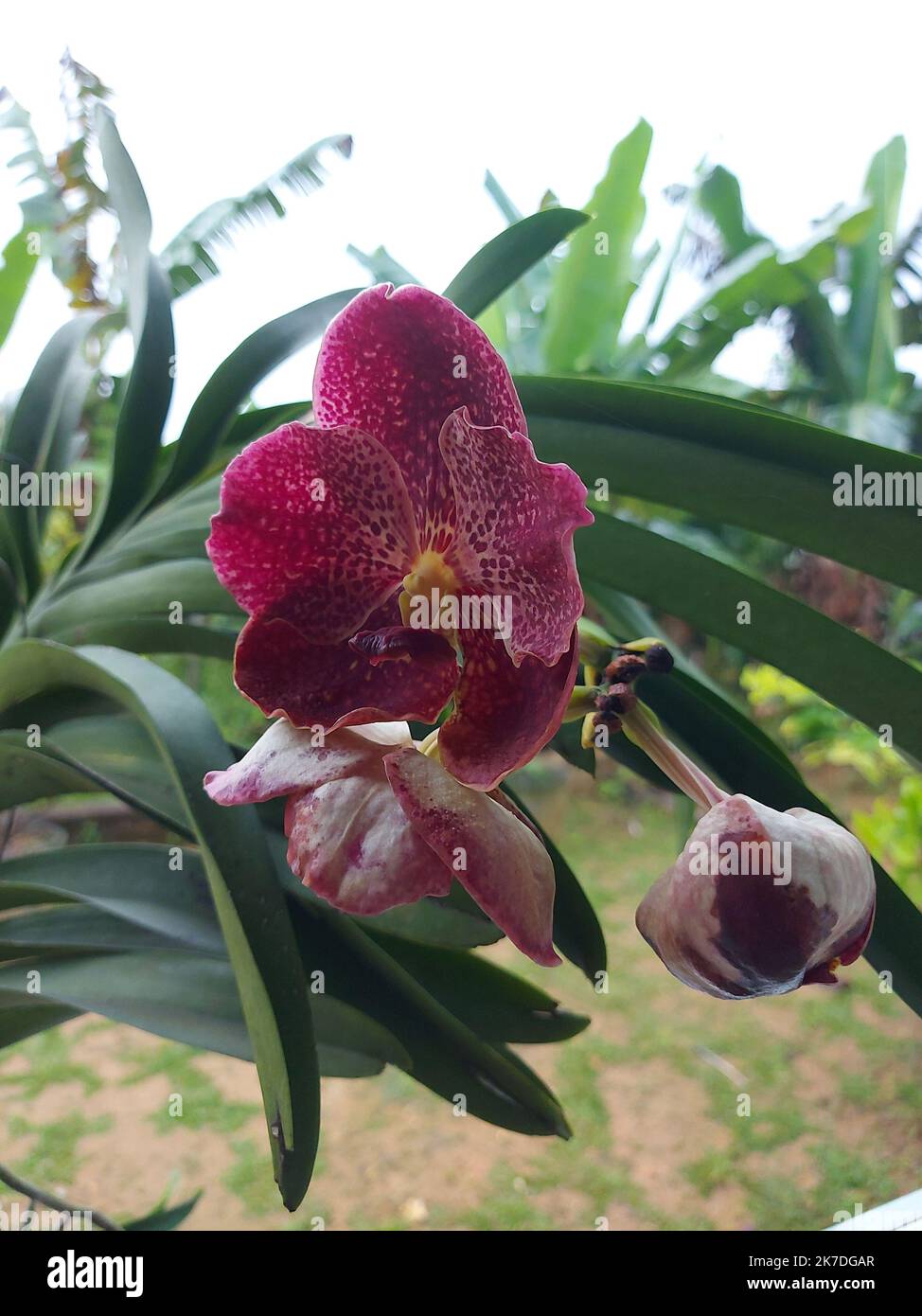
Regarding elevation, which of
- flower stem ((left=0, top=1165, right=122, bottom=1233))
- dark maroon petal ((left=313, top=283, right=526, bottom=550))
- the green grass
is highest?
dark maroon petal ((left=313, top=283, right=526, bottom=550))

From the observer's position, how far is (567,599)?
14 centimetres

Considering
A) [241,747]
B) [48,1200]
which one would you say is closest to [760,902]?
[241,747]

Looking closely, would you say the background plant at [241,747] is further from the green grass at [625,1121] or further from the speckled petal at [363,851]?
the green grass at [625,1121]

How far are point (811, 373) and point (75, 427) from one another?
6.99 ft

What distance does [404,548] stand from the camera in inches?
6.7

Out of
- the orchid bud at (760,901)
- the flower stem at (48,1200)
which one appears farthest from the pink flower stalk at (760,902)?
the flower stem at (48,1200)

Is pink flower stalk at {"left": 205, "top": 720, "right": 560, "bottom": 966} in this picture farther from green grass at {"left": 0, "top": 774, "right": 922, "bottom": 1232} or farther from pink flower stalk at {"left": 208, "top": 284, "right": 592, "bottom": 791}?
green grass at {"left": 0, "top": 774, "right": 922, "bottom": 1232}

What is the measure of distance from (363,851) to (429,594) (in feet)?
0.16

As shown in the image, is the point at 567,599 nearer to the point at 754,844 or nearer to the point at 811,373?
the point at 754,844

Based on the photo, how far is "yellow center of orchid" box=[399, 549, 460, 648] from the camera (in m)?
0.16

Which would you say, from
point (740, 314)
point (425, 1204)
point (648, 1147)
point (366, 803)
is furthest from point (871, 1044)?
point (366, 803)

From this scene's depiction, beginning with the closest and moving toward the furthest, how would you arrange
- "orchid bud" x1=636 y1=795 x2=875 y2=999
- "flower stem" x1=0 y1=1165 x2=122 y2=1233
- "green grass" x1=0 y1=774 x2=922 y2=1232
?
1. "orchid bud" x1=636 y1=795 x2=875 y2=999
2. "flower stem" x1=0 y1=1165 x2=122 y2=1233
3. "green grass" x1=0 y1=774 x2=922 y2=1232

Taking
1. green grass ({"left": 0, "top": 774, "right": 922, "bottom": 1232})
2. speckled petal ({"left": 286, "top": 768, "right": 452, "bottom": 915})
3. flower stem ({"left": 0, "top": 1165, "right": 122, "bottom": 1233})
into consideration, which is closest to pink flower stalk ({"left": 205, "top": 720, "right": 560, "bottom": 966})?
speckled petal ({"left": 286, "top": 768, "right": 452, "bottom": 915})

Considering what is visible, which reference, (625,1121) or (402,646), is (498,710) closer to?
(402,646)
